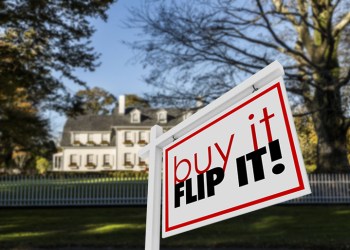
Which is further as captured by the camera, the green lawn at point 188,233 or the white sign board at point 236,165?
the green lawn at point 188,233

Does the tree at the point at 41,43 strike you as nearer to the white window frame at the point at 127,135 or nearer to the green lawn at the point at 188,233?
the green lawn at the point at 188,233

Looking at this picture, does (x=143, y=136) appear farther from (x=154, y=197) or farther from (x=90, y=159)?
(x=154, y=197)

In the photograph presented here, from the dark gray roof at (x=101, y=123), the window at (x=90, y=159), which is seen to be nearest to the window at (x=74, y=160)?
the window at (x=90, y=159)

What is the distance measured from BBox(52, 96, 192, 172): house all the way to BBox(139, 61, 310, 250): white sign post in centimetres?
5185

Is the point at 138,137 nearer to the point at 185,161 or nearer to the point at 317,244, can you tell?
the point at 317,244

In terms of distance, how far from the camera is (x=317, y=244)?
24.6ft

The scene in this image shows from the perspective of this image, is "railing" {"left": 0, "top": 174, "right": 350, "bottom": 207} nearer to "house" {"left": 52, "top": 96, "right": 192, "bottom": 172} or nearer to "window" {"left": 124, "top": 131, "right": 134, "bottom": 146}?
"house" {"left": 52, "top": 96, "right": 192, "bottom": 172}

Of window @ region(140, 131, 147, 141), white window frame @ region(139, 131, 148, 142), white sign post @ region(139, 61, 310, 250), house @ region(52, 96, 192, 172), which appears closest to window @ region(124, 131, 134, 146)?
house @ region(52, 96, 192, 172)

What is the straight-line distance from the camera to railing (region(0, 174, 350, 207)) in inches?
618

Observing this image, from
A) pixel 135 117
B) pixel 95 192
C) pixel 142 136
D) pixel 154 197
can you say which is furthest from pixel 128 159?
pixel 154 197

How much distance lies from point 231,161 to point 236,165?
30 millimetres

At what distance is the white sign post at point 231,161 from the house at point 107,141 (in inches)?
2041

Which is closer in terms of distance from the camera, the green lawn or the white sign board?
the white sign board

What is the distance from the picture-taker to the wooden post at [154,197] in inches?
65.0
